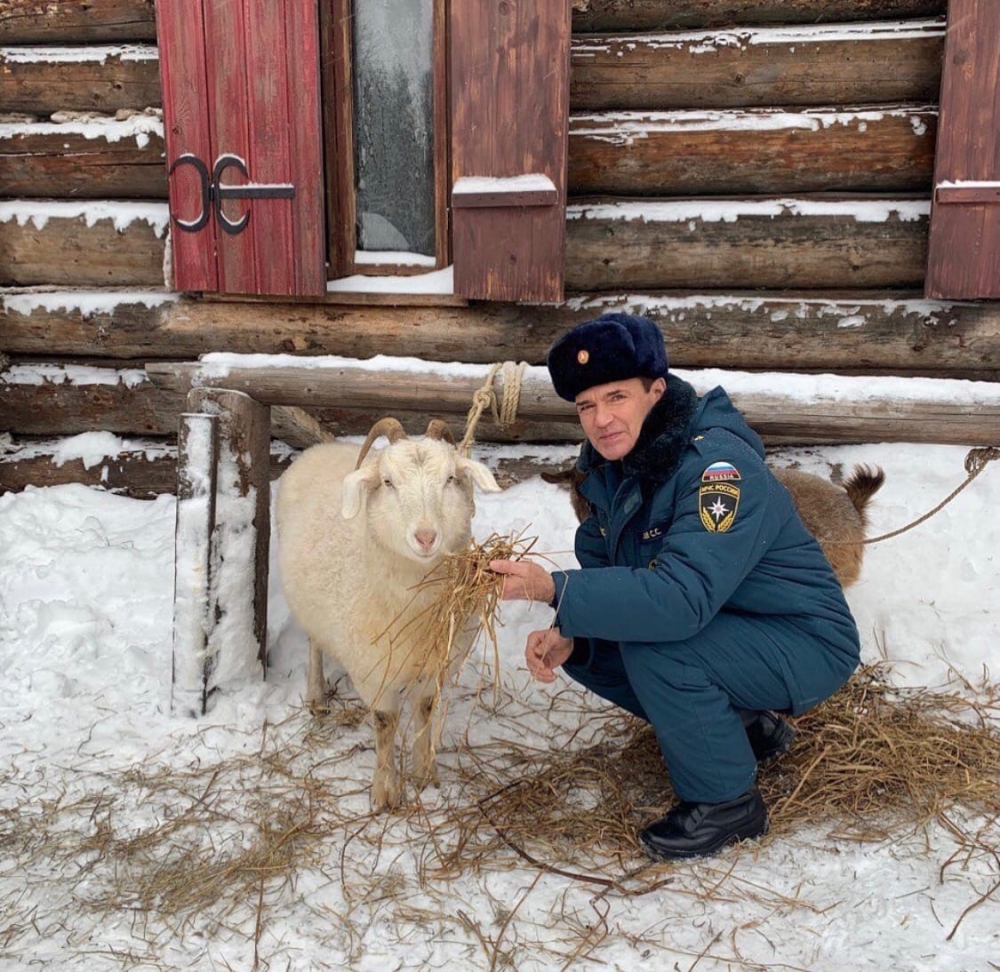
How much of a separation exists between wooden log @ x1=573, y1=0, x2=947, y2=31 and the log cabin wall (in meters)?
0.01

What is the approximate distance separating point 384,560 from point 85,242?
3643 millimetres

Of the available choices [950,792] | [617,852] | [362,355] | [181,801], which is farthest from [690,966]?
[362,355]

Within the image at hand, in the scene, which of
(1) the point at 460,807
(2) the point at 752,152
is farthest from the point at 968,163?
(1) the point at 460,807

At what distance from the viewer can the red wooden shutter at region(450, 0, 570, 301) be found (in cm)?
434

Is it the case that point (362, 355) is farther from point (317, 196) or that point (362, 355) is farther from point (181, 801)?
point (181, 801)

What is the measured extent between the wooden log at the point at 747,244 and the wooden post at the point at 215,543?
2219 millimetres

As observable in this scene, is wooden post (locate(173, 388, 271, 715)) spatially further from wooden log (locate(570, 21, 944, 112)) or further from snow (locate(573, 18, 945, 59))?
snow (locate(573, 18, 945, 59))

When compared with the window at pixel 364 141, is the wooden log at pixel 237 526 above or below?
below

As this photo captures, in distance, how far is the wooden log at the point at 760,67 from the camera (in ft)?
15.0

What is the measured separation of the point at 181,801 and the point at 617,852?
1574 mm

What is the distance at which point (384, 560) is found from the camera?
119 inches

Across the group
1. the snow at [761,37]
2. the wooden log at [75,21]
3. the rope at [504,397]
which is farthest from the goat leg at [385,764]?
the wooden log at [75,21]

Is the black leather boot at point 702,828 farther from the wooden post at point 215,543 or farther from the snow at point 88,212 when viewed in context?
the snow at point 88,212

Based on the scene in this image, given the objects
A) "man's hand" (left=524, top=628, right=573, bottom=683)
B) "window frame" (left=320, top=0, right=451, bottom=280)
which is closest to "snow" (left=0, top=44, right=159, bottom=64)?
"window frame" (left=320, top=0, right=451, bottom=280)
